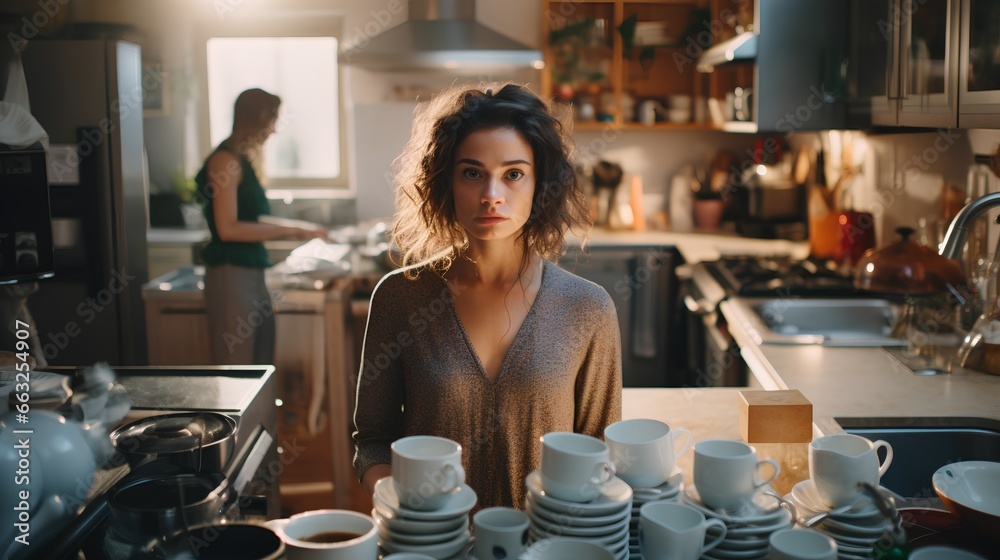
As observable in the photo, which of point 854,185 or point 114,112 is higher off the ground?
point 114,112

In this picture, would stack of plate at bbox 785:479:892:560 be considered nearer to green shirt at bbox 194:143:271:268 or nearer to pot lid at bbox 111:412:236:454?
pot lid at bbox 111:412:236:454

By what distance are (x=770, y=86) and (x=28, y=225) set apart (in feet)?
8.81

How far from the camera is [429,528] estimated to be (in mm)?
1057

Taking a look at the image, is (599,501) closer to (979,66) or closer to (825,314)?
(979,66)

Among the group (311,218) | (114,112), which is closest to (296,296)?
(114,112)

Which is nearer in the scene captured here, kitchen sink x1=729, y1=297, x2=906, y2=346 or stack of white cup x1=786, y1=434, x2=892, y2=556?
stack of white cup x1=786, y1=434, x2=892, y2=556

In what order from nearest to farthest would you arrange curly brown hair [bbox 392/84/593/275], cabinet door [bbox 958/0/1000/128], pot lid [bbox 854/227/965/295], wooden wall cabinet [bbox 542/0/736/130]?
curly brown hair [bbox 392/84/593/275], cabinet door [bbox 958/0/1000/128], pot lid [bbox 854/227/965/295], wooden wall cabinet [bbox 542/0/736/130]

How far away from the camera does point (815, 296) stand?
3143 millimetres

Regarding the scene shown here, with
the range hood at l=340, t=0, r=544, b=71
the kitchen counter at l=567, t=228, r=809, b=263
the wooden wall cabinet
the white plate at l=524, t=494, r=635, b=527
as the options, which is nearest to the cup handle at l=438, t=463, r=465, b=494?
the white plate at l=524, t=494, r=635, b=527

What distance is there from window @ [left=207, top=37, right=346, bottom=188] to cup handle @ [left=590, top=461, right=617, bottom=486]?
4685 mm

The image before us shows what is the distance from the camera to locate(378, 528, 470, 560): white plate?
1056 mm

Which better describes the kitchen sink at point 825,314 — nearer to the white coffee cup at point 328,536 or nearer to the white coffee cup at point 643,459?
the white coffee cup at point 643,459

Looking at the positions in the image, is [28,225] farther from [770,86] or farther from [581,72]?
[581,72]

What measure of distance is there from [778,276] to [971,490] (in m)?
2.28
